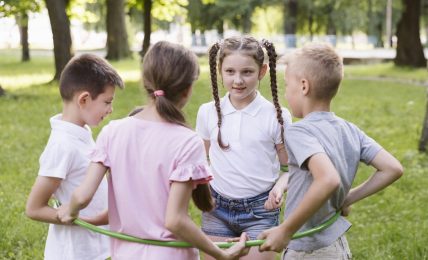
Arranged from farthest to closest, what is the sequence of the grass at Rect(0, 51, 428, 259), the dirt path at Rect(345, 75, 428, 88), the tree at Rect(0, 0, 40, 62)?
the dirt path at Rect(345, 75, 428, 88)
the tree at Rect(0, 0, 40, 62)
the grass at Rect(0, 51, 428, 259)

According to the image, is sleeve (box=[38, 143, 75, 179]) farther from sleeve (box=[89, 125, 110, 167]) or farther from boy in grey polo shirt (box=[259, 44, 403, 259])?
boy in grey polo shirt (box=[259, 44, 403, 259])

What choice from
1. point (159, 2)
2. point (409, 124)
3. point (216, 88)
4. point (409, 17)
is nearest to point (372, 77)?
point (409, 17)

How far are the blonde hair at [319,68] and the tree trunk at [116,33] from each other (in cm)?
3175

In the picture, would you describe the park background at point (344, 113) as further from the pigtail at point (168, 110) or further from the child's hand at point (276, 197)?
the child's hand at point (276, 197)

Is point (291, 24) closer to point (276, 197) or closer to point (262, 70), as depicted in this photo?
point (262, 70)

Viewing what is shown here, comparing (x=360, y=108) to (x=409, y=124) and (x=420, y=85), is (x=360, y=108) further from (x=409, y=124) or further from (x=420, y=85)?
(x=420, y=85)

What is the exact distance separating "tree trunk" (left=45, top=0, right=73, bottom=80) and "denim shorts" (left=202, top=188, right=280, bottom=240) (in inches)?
648

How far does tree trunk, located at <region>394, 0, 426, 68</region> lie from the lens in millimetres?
26250

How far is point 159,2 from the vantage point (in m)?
26.5

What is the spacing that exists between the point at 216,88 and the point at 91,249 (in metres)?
1.09

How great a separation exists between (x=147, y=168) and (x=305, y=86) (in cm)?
77

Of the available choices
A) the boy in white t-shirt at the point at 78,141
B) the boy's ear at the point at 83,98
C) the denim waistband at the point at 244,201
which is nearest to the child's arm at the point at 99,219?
the boy in white t-shirt at the point at 78,141

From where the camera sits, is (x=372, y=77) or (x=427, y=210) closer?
(x=427, y=210)

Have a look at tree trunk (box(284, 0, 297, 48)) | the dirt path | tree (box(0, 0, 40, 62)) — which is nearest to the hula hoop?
tree (box(0, 0, 40, 62))
